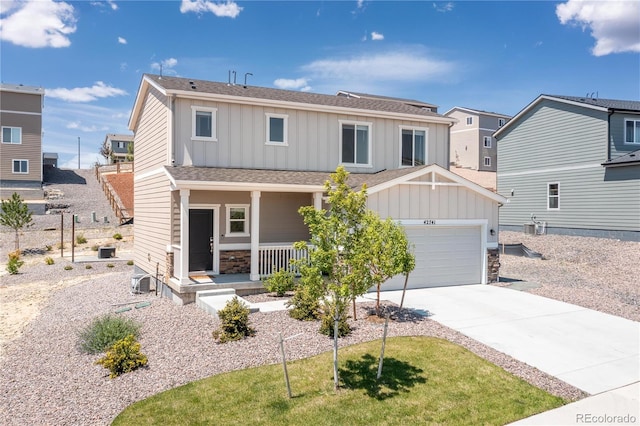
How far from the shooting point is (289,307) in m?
9.88

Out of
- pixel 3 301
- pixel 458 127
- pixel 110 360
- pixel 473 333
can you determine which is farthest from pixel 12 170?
pixel 458 127

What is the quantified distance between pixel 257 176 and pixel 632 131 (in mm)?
20854

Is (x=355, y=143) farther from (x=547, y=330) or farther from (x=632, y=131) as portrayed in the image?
(x=632, y=131)

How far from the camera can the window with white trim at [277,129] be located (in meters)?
13.7

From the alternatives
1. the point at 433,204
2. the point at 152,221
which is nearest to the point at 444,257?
the point at 433,204

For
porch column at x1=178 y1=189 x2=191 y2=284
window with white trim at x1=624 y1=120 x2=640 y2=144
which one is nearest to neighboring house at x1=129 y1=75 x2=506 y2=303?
porch column at x1=178 y1=189 x2=191 y2=284

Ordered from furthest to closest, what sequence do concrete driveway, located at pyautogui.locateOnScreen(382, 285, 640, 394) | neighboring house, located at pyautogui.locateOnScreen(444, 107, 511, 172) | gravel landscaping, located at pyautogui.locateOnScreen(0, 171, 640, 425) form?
1. neighboring house, located at pyautogui.locateOnScreen(444, 107, 511, 172)
2. concrete driveway, located at pyautogui.locateOnScreen(382, 285, 640, 394)
3. gravel landscaping, located at pyautogui.locateOnScreen(0, 171, 640, 425)

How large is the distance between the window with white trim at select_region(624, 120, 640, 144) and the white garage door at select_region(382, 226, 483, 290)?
14.2 metres

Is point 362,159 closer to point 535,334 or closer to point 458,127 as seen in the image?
point 535,334

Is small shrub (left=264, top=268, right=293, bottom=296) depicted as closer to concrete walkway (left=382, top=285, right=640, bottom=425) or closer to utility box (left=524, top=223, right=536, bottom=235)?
concrete walkway (left=382, top=285, right=640, bottom=425)

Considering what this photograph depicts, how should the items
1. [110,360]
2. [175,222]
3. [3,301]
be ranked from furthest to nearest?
1. [3,301]
2. [175,222]
3. [110,360]

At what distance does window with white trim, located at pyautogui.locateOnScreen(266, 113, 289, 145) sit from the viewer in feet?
44.9

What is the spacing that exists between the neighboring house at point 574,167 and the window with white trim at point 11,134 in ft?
135

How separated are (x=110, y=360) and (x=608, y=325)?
10.3 m
